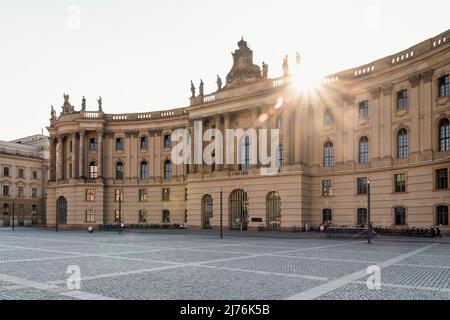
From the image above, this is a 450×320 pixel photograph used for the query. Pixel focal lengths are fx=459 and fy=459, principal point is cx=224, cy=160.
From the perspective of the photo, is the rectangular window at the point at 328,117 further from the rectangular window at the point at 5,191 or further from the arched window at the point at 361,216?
the rectangular window at the point at 5,191

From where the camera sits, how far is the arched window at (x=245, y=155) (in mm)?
56406

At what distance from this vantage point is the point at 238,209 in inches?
2202

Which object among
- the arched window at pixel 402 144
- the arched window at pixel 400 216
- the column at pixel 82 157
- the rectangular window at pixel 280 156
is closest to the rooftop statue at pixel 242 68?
the rectangular window at pixel 280 156

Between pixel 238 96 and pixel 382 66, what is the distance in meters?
17.5

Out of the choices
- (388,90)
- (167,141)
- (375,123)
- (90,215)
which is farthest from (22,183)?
(388,90)

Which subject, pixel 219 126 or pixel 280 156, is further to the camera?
pixel 219 126

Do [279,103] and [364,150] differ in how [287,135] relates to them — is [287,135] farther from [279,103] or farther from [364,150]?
[364,150]

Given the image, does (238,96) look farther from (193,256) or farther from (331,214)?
(193,256)

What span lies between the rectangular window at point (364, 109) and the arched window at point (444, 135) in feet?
29.3

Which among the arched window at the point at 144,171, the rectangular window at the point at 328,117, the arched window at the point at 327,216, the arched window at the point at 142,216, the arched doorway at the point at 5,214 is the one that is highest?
the rectangular window at the point at 328,117

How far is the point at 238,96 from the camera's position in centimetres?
5631

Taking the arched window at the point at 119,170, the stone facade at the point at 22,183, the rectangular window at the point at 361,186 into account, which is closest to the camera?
the rectangular window at the point at 361,186

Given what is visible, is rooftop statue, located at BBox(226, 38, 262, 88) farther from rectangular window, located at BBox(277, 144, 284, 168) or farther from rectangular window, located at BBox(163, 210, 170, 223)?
rectangular window, located at BBox(163, 210, 170, 223)

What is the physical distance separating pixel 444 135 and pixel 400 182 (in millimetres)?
6340
